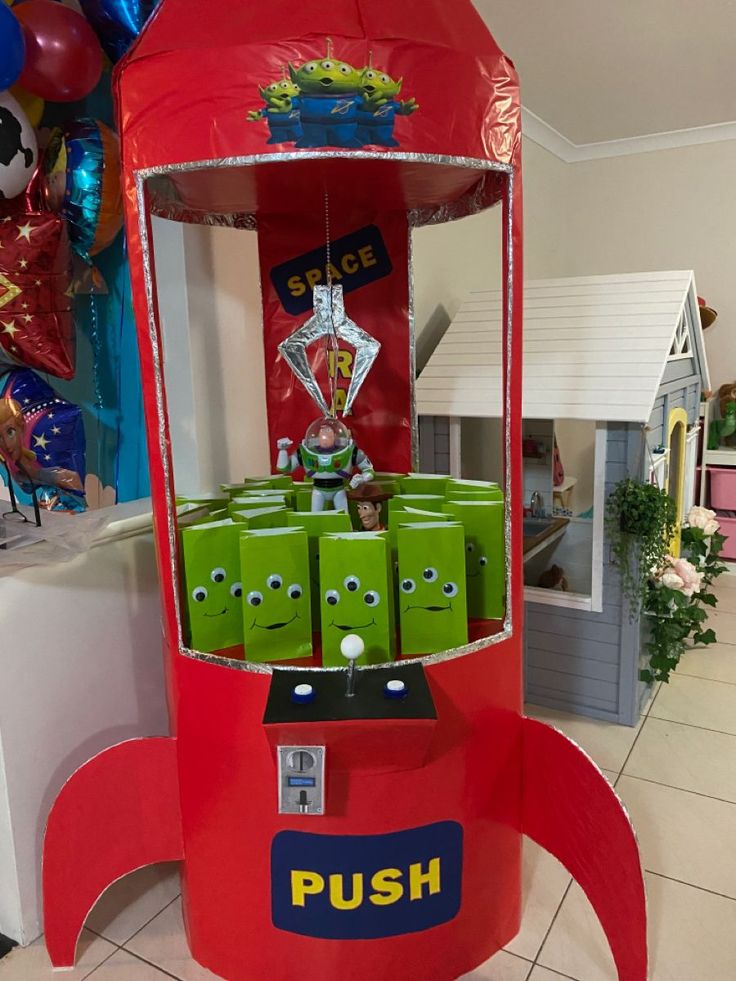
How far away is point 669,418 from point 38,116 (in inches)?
91.1

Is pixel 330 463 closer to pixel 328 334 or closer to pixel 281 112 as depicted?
pixel 328 334

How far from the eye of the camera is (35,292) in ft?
5.54

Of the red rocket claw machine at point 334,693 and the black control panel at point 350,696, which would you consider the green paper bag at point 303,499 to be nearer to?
the red rocket claw machine at point 334,693

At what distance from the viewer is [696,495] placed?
172 inches

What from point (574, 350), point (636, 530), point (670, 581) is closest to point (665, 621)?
point (670, 581)

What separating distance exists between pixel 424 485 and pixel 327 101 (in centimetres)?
98

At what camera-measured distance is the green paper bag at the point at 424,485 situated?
1.99 meters

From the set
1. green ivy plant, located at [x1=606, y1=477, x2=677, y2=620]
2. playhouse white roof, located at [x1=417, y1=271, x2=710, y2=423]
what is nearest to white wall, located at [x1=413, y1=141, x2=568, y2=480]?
playhouse white roof, located at [x1=417, y1=271, x2=710, y2=423]

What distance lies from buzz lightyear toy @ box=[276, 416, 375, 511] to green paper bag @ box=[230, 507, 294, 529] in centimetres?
11

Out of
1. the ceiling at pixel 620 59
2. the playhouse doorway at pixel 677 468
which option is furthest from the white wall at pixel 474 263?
the playhouse doorway at pixel 677 468

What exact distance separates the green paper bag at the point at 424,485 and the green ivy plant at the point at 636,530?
857mm

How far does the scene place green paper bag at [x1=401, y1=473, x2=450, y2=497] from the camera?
1.99m

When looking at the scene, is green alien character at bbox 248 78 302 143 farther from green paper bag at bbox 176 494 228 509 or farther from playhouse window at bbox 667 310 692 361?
playhouse window at bbox 667 310 692 361

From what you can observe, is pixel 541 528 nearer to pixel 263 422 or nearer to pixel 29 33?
pixel 263 422
